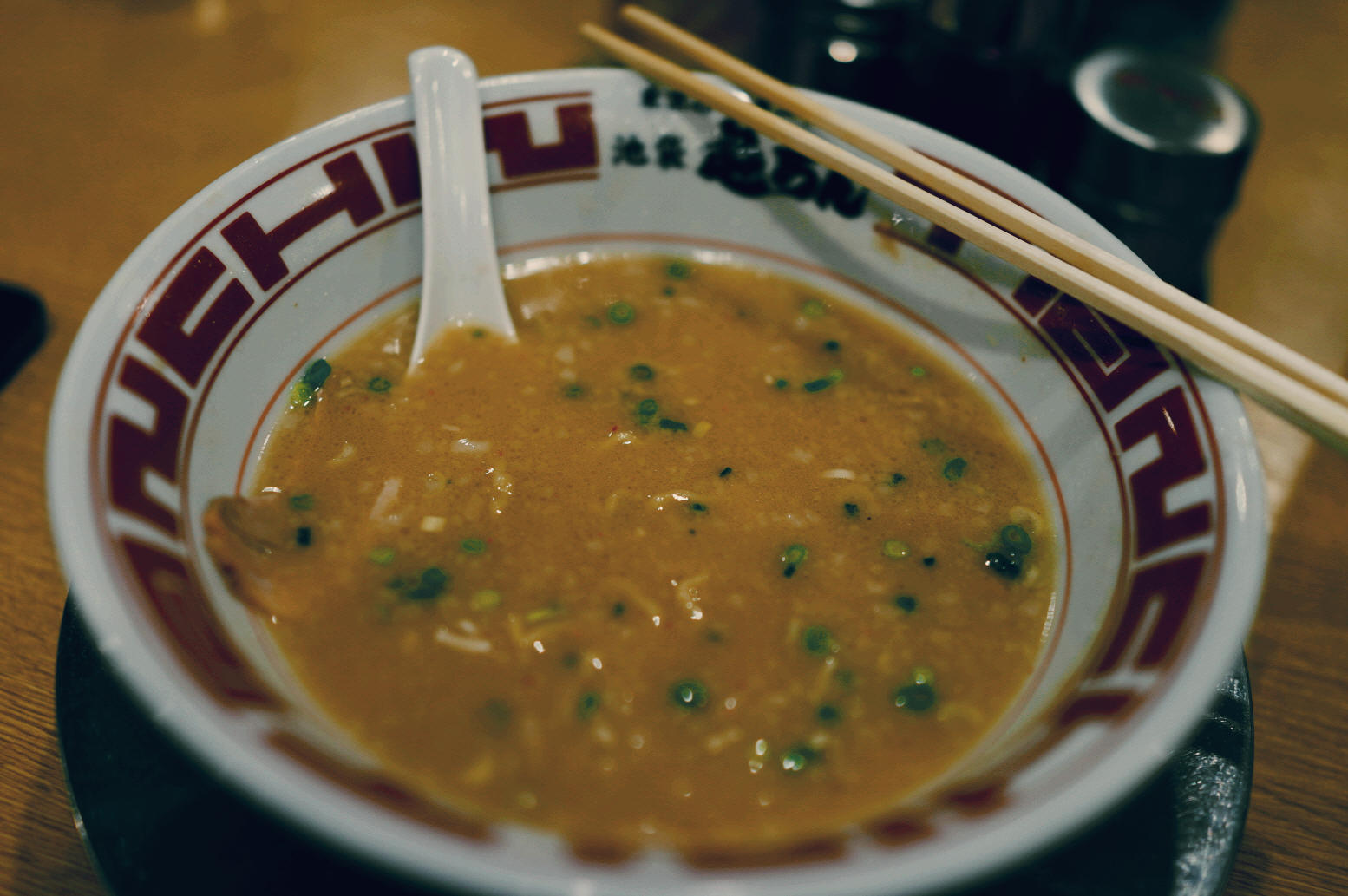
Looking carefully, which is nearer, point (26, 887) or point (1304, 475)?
point (26, 887)

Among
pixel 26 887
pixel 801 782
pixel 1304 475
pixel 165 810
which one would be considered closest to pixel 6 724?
pixel 26 887

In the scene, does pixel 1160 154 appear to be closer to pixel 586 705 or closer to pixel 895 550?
pixel 895 550

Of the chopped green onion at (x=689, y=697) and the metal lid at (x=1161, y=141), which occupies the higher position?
the metal lid at (x=1161, y=141)

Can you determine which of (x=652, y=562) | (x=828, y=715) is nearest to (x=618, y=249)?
(x=652, y=562)

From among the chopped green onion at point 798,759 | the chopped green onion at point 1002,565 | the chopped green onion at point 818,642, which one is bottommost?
the chopped green onion at point 798,759

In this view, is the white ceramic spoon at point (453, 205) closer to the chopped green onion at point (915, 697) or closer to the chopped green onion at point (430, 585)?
the chopped green onion at point (430, 585)

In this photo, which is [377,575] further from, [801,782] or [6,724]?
[801,782]

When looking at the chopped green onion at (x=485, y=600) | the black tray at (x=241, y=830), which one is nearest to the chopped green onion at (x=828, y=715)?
the black tray at (x=241, y=830)
